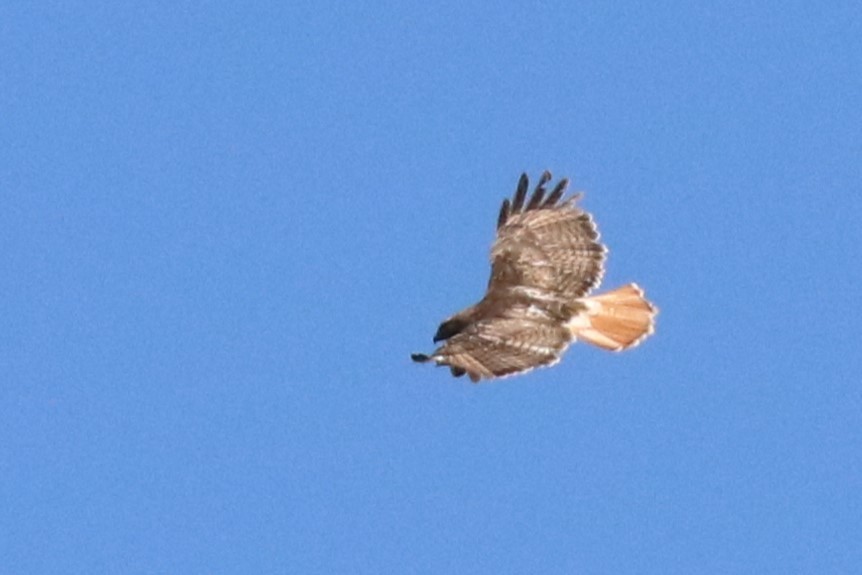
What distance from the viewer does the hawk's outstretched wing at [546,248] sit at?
16.3 metres

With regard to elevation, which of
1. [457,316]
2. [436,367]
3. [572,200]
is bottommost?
[436,367]

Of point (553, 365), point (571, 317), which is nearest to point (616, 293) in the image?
point (571, 317)

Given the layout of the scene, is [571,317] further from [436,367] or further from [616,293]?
[436,367]

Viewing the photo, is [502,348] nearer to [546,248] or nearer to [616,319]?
[616,319]

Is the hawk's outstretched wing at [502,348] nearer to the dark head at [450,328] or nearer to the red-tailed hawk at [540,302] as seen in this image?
the red-tailed hawk at [540,302]

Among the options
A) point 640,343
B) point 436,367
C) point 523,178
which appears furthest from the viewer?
point 523,178

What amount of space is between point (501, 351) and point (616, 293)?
1553mm

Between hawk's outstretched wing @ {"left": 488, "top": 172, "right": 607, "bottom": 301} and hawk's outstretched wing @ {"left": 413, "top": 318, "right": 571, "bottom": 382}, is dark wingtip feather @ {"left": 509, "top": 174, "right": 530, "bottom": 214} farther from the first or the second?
hawk's outstretched wing @ {"left": 413, "top": 318, "right": 571, "bottom": 382}

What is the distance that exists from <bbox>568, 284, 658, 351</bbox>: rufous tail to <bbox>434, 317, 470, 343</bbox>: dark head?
2.52 feet

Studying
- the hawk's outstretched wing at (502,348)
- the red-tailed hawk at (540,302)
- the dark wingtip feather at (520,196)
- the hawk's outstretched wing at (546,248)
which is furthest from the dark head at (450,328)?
the dark wingtip feather at (520,196)

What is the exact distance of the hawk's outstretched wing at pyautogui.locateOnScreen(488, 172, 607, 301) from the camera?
16.3 m

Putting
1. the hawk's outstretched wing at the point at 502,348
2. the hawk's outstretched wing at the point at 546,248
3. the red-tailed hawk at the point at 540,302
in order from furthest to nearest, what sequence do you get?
the hawk's outstretched wing at the point at 546,248 → the red-tailed hawk at the point at 540,302 → the hawk's outstretched wing at the point at 502,348

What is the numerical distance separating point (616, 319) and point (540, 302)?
0.56 m

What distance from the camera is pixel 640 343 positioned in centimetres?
1585
